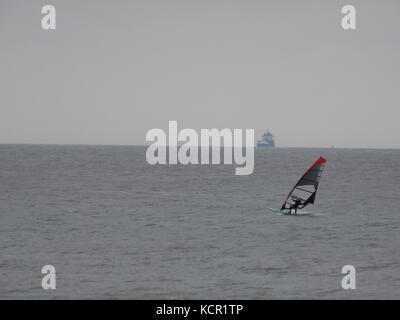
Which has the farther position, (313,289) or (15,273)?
(15,273)

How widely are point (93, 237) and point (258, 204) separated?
82.3 ft

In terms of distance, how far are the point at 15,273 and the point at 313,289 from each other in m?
13.0

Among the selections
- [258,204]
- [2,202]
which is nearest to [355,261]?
[258,204]

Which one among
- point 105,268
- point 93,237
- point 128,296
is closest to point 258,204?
point 93,237

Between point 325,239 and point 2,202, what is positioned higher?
point 2,202

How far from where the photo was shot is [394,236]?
37.1 metres

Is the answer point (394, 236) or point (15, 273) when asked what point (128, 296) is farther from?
point (394, 236)
